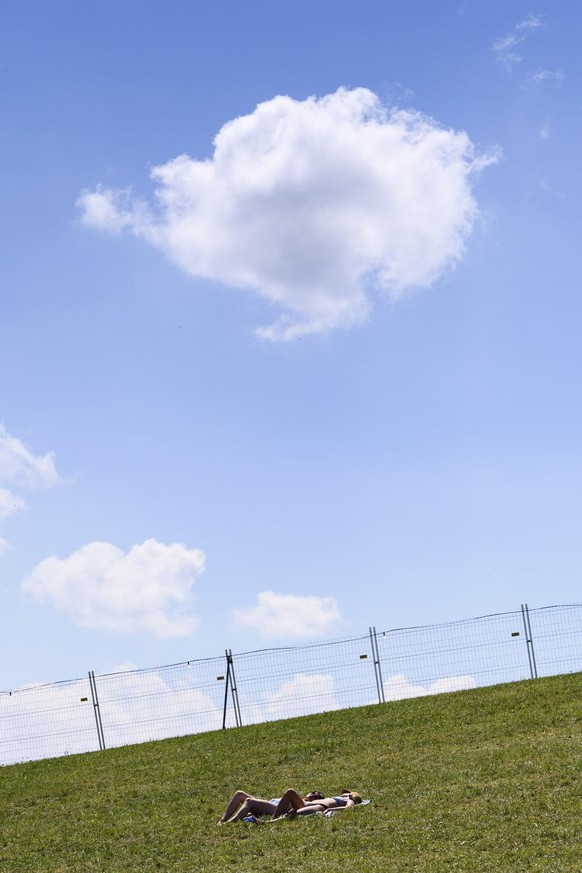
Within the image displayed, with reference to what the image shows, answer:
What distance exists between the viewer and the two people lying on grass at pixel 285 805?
14867 millimetres

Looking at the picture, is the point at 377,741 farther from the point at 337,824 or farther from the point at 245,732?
the point at 337,824

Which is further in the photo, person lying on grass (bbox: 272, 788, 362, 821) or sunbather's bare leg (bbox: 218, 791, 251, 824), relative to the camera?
sunbather's bare leg (bbox: 218, 791, 251, 824)

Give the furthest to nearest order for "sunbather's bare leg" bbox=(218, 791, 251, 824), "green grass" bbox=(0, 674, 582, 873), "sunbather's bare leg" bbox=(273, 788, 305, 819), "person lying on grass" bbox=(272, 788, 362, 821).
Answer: "sunbather's bare leg" bbox=(218, 791, 251, 824)
"sunbather's bare leg" bbox=(273, 788, 305, 819)
"person lying on grass" bbox=(272, 788, 362, 821)
"green grass" bbox=(0, 674, 582, 873)

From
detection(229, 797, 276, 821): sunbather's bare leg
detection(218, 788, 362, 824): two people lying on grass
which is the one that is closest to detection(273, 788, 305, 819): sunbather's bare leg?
detection(218, 788, 362, 824): two people lying on grass

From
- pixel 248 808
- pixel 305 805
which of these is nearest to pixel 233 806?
pixel 248 808

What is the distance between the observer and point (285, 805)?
15000 mm

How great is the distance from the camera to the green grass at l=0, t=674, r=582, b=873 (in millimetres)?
12273

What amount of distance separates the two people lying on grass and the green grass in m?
0.36

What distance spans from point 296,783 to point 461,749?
330 cm

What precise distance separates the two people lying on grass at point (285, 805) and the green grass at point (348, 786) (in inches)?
14.2

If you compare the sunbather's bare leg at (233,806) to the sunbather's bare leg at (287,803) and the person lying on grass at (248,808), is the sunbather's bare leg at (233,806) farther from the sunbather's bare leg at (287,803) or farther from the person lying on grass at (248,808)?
the sunbather's bare leg at (287,803)

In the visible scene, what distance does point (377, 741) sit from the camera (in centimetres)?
2177

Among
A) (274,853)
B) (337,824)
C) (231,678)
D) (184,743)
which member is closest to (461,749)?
(337,824)

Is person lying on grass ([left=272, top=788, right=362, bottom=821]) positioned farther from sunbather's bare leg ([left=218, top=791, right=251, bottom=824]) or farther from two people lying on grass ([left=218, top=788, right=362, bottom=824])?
sunbather's bare leg ([left=218, top=791, right=251, bottom=824])
